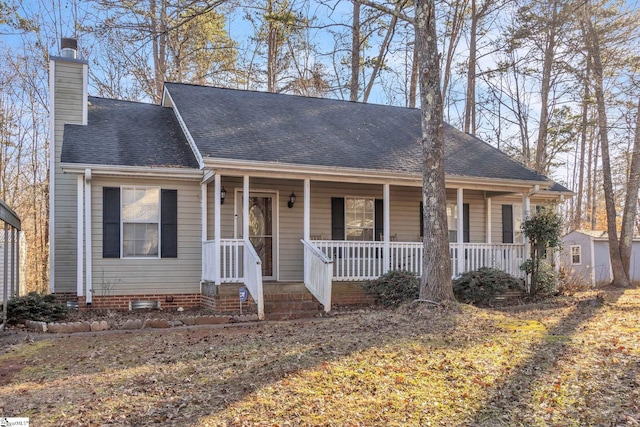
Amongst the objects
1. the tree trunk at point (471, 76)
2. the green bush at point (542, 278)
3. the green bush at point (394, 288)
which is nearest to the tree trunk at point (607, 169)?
the green bush at point (542, 278)

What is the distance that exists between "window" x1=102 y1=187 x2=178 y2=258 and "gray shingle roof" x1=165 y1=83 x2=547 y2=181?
1589 mm

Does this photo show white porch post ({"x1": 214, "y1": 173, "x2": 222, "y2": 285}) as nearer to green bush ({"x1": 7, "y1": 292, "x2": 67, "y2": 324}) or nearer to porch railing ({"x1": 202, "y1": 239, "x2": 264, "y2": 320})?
porch railing ({"x1": 202, "y1": 239, "x2": 264, "y2": 320})

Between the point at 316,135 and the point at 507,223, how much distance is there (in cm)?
607

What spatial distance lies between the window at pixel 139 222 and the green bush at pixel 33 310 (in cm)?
142

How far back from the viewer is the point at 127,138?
11.0 m

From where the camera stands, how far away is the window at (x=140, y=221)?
10.2m

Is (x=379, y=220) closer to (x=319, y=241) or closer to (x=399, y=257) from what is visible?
(x=399, y=257)

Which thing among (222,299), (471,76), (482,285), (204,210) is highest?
(471,76)

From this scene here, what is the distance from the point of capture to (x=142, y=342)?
6.71m

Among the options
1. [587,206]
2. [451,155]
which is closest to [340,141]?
[451,155]

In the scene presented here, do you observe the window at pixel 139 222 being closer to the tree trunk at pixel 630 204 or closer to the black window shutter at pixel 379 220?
the black window shutter at pixel 379 220

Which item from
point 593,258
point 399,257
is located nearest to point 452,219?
A: point 399,257

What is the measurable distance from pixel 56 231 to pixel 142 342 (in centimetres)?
487

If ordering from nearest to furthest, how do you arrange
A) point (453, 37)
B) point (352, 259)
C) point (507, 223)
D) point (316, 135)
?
point (352, 259) → point (316, 135) → point (507, 223) → point (453, 37)
